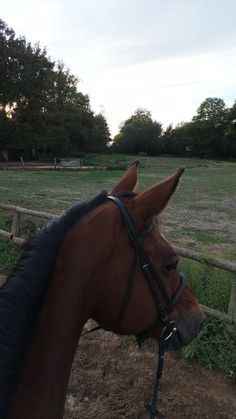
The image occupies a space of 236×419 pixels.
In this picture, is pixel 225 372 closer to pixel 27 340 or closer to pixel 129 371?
pixel 129 371

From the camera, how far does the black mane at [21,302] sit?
1304mm

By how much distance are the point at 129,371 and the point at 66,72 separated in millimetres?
58808

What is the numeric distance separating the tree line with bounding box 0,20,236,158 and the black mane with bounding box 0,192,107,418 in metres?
32.9

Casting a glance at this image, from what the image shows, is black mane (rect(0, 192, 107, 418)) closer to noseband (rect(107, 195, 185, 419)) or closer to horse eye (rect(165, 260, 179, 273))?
noseband (rect(107, 195, 185, 419))

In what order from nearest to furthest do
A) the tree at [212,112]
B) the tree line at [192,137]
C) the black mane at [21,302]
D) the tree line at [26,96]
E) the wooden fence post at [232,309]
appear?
the black mane at [21,302] < the wooden fence post at [232,309] < the tree line at [26,96] < the tree line at [192,137] < the tree at [212,112]

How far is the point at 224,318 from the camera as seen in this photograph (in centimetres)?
397

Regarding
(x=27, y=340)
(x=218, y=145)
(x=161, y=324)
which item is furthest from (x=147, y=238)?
(x=218, y=145)

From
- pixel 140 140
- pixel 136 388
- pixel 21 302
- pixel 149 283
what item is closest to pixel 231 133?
pixel 140 140

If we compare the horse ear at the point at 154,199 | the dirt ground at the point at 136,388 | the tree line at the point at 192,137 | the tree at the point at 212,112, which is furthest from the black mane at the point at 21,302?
the tree at the point at 212,112

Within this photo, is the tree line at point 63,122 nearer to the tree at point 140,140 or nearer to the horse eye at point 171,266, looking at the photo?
the tree at point 140,140

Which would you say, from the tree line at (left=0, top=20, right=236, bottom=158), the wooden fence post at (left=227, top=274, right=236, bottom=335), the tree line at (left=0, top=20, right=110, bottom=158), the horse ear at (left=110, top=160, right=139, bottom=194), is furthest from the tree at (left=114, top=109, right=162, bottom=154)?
the horse ear at (left=110, top=160, right=139, bottom=194)

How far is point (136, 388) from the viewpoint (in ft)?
11.0

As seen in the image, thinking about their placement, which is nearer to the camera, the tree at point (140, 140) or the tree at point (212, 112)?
the tree at point (140, 140)

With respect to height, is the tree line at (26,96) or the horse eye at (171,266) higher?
the tree line at (26,96)
